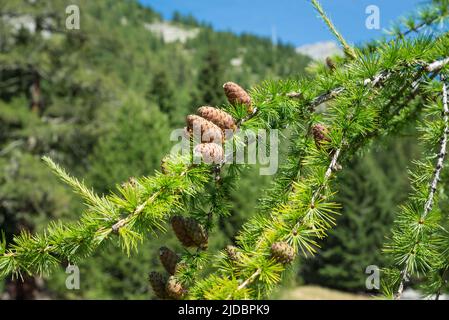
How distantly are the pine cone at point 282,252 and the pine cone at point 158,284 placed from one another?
0.37 meters

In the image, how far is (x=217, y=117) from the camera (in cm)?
141

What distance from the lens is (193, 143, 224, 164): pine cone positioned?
50.7 inches

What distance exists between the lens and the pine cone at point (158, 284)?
1.24 m

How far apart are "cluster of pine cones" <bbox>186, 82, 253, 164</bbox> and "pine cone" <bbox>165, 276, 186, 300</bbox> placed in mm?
386

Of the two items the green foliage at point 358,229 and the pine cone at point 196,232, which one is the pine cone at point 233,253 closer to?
the pine cone at point 196,232

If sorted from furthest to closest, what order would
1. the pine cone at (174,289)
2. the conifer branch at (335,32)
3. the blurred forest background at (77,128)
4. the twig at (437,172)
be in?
the blurred forest background at (77,128) → the conifer branch at (335,32) → the twig at (437,172) → the pine cone at (174,289)

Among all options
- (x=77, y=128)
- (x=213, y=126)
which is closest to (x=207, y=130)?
(x=213, y=126)

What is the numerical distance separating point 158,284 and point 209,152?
0.44 meters

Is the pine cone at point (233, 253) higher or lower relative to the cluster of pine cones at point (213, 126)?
lower

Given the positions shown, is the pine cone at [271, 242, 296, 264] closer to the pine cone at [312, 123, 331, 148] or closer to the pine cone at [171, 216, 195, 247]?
the pine cone at [171, 216, 195, 247]

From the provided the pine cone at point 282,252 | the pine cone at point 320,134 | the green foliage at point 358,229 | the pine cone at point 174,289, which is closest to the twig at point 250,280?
the pine cone at point 282,252

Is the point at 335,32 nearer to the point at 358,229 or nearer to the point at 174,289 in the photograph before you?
the point at 174,289

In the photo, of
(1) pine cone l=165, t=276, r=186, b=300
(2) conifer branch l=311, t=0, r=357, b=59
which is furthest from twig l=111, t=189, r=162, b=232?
(2) conifer branch l=311, t=0, r=357, b=59
